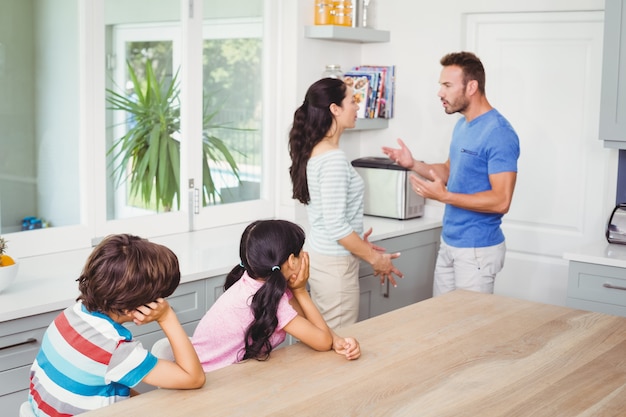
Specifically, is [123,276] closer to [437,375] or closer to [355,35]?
[437,375]

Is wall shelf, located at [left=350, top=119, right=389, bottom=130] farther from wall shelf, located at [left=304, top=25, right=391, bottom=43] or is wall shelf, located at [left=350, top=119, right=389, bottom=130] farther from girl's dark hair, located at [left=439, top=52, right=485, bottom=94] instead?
girl's dark hair, located at [left=439, top=52, right=485, bottom=94]

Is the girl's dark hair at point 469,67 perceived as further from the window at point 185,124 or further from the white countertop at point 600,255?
the window at point 185,124

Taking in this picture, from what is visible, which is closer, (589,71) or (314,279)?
(314,279)

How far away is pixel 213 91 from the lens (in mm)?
3756

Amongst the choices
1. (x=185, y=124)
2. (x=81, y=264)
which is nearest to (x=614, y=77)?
(x=185, y=124)

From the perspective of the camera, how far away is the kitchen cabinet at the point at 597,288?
3.26 m

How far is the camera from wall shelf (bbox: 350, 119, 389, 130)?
4129mm

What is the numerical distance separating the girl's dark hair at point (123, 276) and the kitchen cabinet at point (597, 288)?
2078mm

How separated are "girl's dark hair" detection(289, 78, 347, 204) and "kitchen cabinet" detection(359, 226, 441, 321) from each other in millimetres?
801

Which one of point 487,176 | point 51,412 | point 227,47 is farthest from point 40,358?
point 227,47

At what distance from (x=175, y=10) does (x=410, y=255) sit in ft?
5.19

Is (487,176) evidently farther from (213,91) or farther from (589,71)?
(213,91)

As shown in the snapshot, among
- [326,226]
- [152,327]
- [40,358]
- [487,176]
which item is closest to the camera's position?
[40,358]

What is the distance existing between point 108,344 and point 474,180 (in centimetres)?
190
